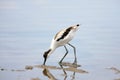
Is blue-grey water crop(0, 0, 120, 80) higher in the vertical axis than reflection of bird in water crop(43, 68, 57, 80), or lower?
higher

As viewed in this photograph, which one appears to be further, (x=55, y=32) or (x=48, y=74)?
(x=55, y=32)

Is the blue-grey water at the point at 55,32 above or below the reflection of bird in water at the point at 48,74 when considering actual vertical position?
above

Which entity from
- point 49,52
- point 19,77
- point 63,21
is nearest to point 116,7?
point 63,21

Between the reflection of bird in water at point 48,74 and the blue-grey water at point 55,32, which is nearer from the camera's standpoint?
the reflection of bird in water at point 48,74

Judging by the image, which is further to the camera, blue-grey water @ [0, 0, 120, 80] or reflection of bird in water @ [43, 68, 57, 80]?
blue-grey water @ [0, 0, 120, 80]

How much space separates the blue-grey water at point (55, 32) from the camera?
13633 mm

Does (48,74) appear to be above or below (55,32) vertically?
below

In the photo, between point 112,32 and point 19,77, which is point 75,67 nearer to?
point 19,77

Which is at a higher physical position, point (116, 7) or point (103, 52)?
point (116, 7)

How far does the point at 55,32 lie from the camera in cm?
1881

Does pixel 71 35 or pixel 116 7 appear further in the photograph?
pixel 116 7

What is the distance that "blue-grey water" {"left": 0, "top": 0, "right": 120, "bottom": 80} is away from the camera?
1363cm

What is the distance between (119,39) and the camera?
17.6 meters

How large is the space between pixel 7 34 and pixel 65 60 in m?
5.00
